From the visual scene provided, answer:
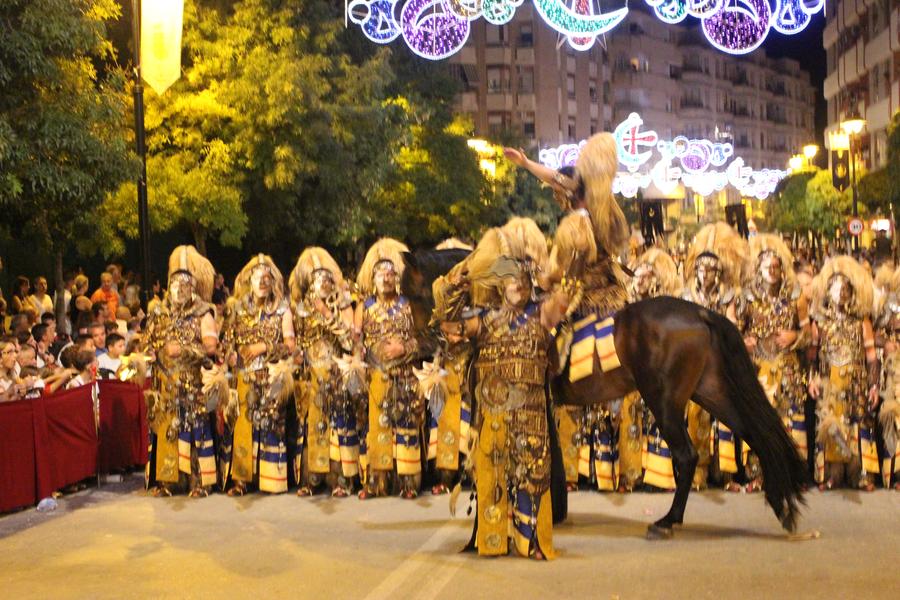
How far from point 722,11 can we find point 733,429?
7.57 m

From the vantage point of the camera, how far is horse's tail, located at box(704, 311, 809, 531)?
8094 mm

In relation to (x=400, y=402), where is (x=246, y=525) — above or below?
below

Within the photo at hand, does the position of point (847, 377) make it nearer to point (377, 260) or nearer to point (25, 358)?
point (377, 260)

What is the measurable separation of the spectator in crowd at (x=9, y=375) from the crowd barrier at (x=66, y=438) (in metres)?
0.25

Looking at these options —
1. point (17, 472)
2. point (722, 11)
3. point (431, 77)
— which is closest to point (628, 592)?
point (17, 472)

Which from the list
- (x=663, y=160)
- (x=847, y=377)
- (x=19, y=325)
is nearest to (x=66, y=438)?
(x=19, y=325)

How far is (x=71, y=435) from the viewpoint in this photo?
10508 mm

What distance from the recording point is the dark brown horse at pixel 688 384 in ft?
26.8

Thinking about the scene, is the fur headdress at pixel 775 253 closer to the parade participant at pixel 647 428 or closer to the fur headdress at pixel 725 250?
the fur headdress at pixel 725 250

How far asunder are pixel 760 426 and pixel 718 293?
205 cm

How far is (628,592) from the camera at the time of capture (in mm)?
6844

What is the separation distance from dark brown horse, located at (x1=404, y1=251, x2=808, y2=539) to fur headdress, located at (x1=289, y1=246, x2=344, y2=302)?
1.87 meters

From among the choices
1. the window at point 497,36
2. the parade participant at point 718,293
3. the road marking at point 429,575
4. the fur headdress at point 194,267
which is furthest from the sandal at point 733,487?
the window at point 497,36

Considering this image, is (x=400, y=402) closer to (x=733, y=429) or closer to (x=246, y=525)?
(x=246, y=525)
